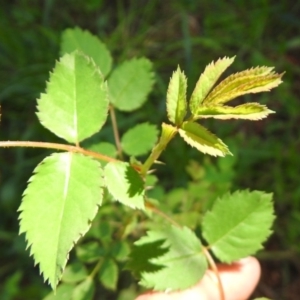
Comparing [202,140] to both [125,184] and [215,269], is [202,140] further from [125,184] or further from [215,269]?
[215,269]

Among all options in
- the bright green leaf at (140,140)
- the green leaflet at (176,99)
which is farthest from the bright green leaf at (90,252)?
the green leaflet at (176,99)

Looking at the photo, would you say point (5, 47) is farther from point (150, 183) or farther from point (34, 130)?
point (150, 183)

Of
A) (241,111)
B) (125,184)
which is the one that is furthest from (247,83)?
(125,184)

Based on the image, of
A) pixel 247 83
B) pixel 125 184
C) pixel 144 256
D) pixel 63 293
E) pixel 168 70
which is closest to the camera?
pixel 247 83

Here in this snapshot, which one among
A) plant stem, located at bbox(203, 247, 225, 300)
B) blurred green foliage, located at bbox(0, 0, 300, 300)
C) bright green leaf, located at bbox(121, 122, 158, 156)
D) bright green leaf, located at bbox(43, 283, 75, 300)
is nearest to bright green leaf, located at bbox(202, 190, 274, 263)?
plant stem, located at bbox(203, 247, 225, 300)

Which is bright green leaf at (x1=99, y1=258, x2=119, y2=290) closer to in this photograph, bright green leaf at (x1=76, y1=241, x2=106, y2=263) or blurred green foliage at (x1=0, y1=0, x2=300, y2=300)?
bright green leaf at (x1=76, y1=241, x2=106, y2=263)
